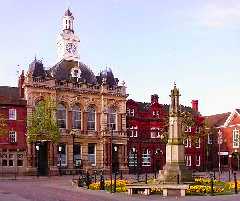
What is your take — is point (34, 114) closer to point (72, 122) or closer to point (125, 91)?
point (72, 122)

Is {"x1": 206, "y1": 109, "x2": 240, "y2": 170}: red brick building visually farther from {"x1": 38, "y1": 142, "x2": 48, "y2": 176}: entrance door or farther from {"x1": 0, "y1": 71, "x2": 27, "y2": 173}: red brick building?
{"x1": 0, "y1": 71, "x2": 27, "y2": 173}: red brick building

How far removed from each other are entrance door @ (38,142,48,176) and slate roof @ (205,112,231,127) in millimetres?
38420

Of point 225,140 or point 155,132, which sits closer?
point 155,132

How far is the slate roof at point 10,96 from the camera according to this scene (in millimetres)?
71500

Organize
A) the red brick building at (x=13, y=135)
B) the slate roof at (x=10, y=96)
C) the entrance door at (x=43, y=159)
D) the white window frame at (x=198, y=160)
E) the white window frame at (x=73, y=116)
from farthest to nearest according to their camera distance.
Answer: the white window frame at (x=198, y=160) < the white window frame at (x=73, y=116) < the entrance door at (x=43, y=159) < the slate roof at (x=10, y=96) < the red brick building at (x=13, y=135)

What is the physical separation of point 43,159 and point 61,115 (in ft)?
23.6

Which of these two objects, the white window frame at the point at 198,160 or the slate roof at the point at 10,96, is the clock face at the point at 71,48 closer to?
the slate roof at the point at 10,96

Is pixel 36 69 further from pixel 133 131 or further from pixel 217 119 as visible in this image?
pixel 217 119

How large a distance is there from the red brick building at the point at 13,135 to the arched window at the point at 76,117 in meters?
8.10

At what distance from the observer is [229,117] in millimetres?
95250

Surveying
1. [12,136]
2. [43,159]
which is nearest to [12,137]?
[12,136]

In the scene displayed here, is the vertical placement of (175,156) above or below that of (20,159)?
above

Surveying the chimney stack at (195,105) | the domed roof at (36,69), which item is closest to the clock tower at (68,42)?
the domed roof at (36,69)

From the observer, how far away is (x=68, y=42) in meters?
85.1
